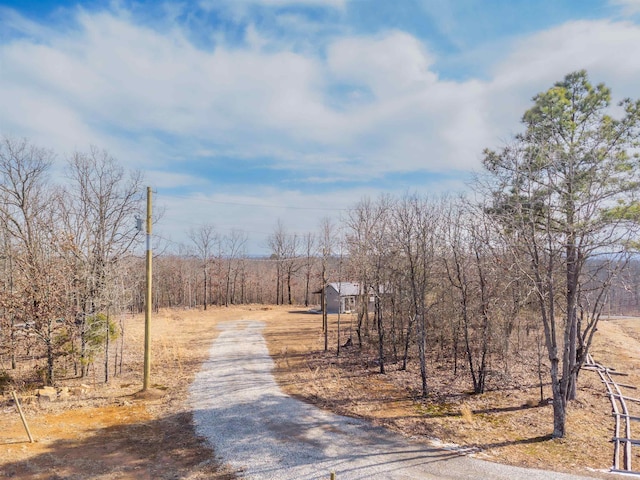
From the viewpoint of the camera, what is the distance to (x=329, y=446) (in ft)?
26.5

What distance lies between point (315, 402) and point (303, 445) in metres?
3.02

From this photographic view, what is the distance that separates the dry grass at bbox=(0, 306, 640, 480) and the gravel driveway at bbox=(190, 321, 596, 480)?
0.47 meters

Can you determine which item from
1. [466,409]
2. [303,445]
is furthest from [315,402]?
[466,409]

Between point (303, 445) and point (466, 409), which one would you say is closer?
point (303, 445)

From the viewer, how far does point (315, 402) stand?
438 inches

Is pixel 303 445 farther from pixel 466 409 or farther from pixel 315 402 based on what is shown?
pixel 466 409

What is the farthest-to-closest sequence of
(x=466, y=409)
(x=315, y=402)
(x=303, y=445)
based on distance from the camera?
(x=315, y=402), (x=466, y=409), (x=303, y=445)

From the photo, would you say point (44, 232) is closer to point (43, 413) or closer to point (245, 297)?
point (43, 413)

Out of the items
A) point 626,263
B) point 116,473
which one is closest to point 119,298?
point 116,473

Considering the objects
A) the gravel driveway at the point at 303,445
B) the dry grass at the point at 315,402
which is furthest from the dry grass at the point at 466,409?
the gravel driveway at the point at 303,445

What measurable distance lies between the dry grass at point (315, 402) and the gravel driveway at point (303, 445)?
18.6 inches

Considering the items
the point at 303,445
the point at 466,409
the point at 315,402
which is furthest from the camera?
the point at 315,402

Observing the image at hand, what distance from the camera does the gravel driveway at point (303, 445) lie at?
22.8 ft

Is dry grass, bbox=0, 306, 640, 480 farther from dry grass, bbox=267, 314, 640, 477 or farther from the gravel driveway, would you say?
the gravel driveway
